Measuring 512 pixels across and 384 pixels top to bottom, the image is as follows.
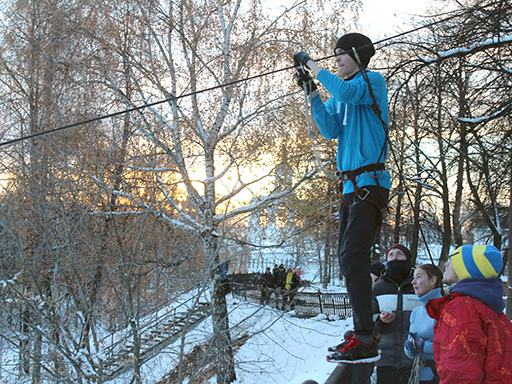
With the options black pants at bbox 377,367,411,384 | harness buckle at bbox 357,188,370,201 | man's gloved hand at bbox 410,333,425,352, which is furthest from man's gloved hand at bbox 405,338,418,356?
harness buckle at bbox 357,188,370,201

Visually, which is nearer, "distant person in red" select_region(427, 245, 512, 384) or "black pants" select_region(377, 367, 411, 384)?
"distant person in red" select_region(427, 245, 512, 384)

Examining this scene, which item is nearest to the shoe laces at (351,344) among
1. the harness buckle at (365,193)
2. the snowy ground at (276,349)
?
the harness buckle at (365,193)

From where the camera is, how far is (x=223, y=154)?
1040 centimetres

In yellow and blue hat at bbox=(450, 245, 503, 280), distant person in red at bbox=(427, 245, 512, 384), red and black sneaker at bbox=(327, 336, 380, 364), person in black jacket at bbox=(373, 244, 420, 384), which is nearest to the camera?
distant person in red at bbox=(427, 245, 512, 384)

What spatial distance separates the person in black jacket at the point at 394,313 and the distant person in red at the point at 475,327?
100 cm

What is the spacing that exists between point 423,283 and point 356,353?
0.91m

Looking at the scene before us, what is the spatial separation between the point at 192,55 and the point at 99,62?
2.16 m

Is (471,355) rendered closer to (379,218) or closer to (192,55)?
(379,218)

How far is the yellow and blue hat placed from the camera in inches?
81.0

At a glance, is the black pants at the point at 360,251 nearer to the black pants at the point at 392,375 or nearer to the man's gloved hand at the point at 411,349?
the man's gloved hand at the point at 411,349

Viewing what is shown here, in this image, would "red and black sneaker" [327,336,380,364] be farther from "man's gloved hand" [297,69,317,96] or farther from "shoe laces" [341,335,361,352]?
"man's gloved hand" [297,69,317,96]

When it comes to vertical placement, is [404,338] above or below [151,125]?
below

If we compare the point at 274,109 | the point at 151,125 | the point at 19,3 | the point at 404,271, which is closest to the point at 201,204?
the point at 151,125

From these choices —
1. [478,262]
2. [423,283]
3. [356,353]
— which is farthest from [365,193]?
[423,283]
